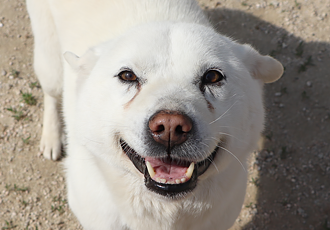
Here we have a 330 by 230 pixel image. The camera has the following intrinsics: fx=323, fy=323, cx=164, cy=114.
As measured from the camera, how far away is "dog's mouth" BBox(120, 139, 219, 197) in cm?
208

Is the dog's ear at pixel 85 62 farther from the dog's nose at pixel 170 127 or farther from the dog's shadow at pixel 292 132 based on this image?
the dog's shadow at pixel 292 132

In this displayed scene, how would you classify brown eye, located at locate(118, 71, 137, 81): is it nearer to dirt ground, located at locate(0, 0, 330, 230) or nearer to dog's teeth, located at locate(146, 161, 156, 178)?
dog's teeth, located at locate(146, 161, 156, 178)

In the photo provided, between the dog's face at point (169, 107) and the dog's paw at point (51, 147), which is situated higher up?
the dog's face at point (169, 107)

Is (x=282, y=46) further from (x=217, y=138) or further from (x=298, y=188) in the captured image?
(x=217, y=138)

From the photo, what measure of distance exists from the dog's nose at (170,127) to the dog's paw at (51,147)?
9.90 ft

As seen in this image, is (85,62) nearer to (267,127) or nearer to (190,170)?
(190,170)

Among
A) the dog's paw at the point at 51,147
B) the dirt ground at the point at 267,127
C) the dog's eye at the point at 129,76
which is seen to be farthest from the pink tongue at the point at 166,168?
the dog's paw at the point at 51,147

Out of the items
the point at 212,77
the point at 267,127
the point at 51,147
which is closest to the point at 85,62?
the point at 212,77

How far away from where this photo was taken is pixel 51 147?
15.0 feet

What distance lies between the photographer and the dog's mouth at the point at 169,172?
2082 millimetres

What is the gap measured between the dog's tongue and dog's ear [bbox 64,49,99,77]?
0.99 m

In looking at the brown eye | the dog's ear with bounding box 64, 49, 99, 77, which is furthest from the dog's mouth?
the dog's ear with bounding box 64, 49, 99, 77

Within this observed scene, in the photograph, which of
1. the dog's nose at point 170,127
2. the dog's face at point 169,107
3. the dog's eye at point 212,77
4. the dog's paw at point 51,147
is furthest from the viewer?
the dog's paw at point 51,147

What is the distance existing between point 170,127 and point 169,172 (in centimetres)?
44
